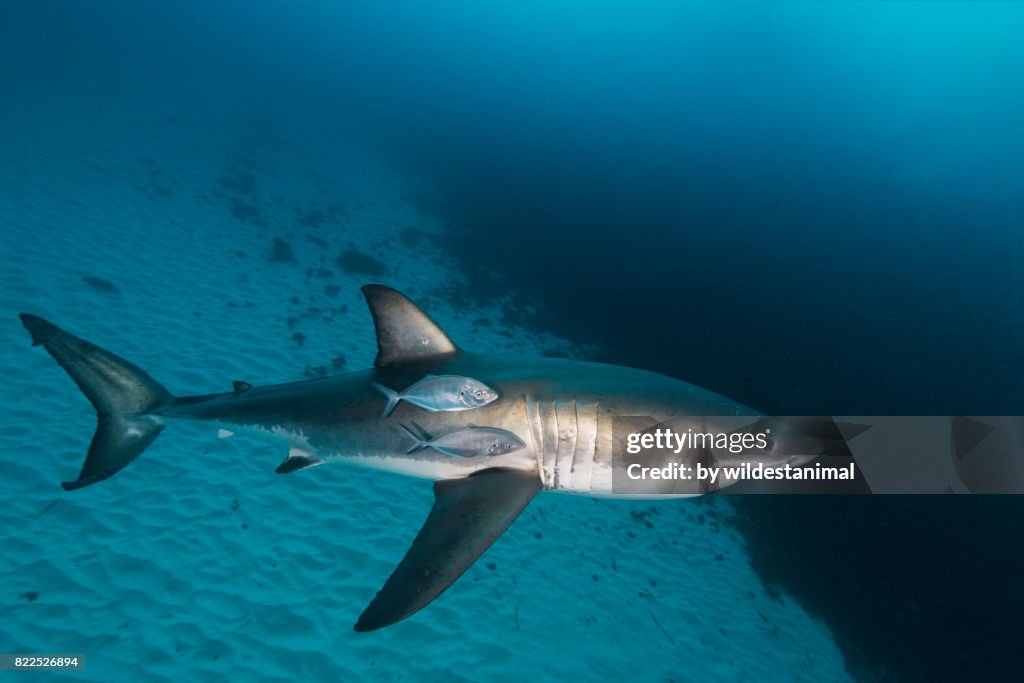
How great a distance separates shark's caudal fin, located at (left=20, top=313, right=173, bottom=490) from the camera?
3.67 meters

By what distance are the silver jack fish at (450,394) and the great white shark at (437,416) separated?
0.09 m

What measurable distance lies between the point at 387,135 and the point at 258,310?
69.2m

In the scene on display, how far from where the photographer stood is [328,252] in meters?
20.1

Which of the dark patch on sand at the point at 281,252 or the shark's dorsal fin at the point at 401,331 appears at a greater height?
the dark patch on sand at the point at 281,252

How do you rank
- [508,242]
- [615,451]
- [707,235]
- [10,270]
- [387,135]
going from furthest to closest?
[387,135] → [707,235] → [508,242] → [10,270] → [615,451]

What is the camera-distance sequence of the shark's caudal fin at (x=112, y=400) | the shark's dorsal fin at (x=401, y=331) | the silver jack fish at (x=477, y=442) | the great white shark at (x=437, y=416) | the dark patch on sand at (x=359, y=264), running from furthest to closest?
1. the dark patch on sand at (x=359, y=264)
2. the shark's caudal fin at (x=112, y=400)
3. the shark's dorsal fin at (x=401, y=331)
4. the silver jack fish at (x=477, y=442)
5. the great white shark at (x=437, y=416)

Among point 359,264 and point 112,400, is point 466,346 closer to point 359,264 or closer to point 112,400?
point 359,264

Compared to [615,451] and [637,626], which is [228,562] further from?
[637,626]

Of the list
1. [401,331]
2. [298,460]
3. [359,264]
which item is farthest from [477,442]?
[359,264]

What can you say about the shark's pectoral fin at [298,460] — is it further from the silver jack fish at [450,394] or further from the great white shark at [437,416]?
the silver jack fish at [450,394]

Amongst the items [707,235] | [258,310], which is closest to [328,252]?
[258,310]

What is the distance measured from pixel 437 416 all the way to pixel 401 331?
0.77 metres

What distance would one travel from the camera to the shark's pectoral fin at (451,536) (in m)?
2.03

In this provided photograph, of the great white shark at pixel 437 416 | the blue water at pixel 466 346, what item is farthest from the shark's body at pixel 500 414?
the blue water at pixel 466 346
